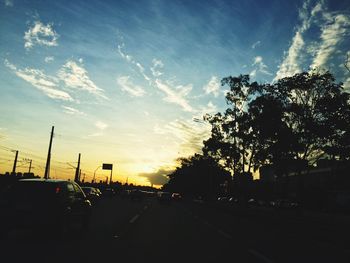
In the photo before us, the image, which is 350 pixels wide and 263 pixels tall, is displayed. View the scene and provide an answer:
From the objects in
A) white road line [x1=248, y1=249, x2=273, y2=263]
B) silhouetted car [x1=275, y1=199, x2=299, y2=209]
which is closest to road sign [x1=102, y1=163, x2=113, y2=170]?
silhouetted car [x1=275, y1=199, x2=299, y2=209]

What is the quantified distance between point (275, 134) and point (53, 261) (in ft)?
106

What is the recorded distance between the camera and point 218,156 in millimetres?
58094

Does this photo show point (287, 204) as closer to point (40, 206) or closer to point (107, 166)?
point (40, 206)

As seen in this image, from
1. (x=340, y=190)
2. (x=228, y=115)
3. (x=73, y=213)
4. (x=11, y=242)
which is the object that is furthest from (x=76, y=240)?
(x=340, y=190)

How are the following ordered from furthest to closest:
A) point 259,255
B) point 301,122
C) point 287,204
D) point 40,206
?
point 287,204, point 301,122, point 40,206, point 259,255

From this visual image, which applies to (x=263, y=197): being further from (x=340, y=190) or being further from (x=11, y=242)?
(x=11, y=242)

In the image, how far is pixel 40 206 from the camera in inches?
395

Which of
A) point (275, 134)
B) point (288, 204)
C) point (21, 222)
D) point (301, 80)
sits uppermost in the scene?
point (301, 80)

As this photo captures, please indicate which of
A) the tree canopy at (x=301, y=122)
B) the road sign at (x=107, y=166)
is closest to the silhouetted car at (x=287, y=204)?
the tree canopy at (x=301, y=122)

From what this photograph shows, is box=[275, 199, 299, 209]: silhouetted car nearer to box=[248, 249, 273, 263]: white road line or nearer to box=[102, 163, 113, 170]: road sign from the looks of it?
box=[248, 249, 273, 263]: white road line

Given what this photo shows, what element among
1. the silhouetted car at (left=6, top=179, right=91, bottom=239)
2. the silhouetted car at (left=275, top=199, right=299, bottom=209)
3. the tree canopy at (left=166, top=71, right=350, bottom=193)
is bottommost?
the silhouetted car at (left=6, top=179, right=91, bottom=239)

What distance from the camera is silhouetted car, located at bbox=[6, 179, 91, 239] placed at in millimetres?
9875

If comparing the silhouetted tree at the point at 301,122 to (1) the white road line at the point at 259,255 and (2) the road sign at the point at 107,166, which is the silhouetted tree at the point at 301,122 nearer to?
(1) the white road line at the point at 259,255

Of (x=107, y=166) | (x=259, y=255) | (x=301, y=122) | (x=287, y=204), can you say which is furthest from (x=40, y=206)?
(x=107, y=166)
